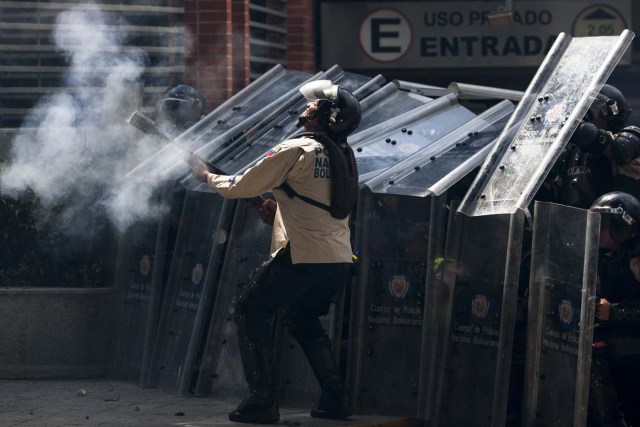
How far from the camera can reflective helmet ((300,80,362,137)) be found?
732 centimetres

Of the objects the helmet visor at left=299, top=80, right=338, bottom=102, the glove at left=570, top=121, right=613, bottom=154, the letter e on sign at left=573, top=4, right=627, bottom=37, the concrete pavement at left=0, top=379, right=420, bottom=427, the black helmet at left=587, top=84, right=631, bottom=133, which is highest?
the letter e on sign at left=573, top=4, right=627, bottom=37

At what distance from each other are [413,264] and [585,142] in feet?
3.82

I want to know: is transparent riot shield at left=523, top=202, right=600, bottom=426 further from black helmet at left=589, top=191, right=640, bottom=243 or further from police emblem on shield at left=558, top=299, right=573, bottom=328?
black helmet at left=589, top=191, right=640, bottom=243

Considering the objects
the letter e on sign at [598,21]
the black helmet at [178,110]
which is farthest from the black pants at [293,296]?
the letter e on sign at [598,21]

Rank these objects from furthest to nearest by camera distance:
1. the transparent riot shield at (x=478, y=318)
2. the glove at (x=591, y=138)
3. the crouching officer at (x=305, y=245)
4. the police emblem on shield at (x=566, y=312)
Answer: the glove at (x=591, y=138)
the crouching officer at (x=305, y=245)
the transparent riot shield at (x=478, y=318)
the police emblem on shield at (x=566, y=312)

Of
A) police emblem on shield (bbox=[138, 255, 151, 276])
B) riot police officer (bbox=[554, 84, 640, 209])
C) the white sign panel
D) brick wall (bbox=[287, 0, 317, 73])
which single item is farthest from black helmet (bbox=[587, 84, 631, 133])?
the white sign panel

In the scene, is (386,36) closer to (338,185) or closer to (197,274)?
(197,274)

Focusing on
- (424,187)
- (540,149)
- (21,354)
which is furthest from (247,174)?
(21,354)

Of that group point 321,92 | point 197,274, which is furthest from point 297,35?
point 321,92

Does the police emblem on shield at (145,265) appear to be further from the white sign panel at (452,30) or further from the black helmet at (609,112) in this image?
the white sign panel at (452,30)

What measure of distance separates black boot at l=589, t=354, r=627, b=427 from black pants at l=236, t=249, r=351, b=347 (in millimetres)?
1439

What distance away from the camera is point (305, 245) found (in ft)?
23.6

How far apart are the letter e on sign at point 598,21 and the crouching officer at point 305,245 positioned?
23.0 feet

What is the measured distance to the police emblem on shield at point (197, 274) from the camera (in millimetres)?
8435
